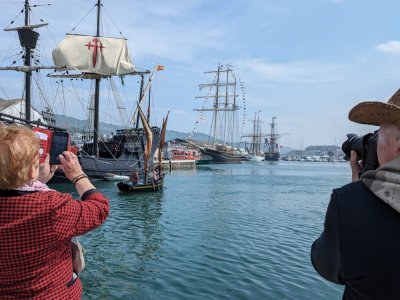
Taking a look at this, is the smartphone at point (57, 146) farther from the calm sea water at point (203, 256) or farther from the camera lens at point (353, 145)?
the calm sea water at point (203, 256)

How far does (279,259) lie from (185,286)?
3538 millimetres

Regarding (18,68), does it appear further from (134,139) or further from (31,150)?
(31,150)

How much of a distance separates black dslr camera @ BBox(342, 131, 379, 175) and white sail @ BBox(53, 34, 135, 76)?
45539 mm

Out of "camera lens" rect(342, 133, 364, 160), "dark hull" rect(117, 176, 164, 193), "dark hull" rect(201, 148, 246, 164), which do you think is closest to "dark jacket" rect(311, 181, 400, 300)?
"camera lens" rect(342, 133, 364, 160)

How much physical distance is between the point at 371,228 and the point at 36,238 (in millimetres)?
1739

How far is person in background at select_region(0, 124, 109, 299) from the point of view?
6.88 ft

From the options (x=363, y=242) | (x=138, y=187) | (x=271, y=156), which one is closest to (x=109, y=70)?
(x=138, y=187)

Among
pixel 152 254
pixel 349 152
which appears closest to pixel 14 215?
pixel 349 152

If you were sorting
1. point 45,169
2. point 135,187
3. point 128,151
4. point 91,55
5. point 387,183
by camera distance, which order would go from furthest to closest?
point 91,55 < point 128,151 < point 135,187 < point 45,169 < point 387,183

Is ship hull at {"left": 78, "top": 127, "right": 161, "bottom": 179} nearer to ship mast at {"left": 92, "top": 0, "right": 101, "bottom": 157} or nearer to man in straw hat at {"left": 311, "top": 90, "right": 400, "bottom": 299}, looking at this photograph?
ship mast at {"left": 92, "top": 0, "right": 101, "bottom": 157}

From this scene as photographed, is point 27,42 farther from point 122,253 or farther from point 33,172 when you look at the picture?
point 33,172

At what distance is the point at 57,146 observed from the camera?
8.91ft

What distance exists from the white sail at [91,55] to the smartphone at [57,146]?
44615 mm

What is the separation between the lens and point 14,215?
2.12 m
